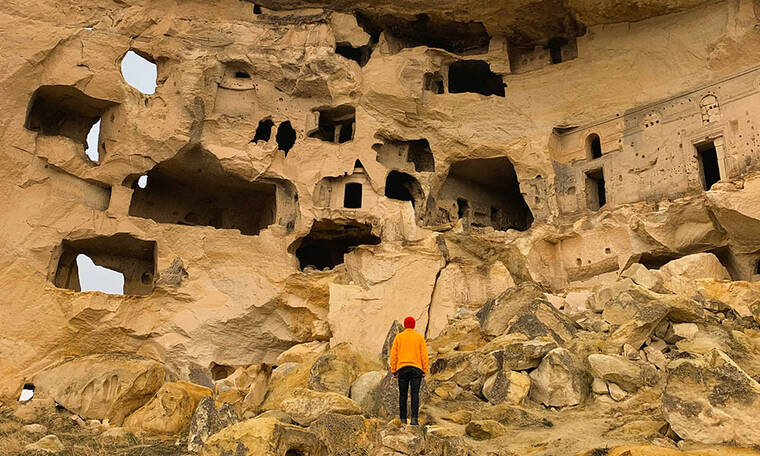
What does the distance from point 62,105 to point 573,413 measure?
15497 mm

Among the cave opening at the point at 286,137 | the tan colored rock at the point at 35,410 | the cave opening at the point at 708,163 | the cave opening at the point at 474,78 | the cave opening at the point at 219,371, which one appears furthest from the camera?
the cave opening at the point at 474,78

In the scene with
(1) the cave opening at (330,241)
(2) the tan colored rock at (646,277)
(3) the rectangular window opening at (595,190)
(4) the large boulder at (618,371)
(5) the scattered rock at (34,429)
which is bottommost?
(5) the scattered rock at (34,429)

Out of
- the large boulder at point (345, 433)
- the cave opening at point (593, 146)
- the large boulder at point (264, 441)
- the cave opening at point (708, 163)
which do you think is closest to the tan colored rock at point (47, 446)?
the large boulder at point (264, 441)

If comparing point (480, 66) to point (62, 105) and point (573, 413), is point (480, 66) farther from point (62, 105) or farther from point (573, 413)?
point (573, 413)

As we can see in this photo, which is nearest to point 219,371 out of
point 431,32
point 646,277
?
point 646,277

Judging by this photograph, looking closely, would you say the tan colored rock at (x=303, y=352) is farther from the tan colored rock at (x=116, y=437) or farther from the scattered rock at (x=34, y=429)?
the scattered rock at (x=34, y=429)

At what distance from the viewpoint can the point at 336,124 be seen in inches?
815

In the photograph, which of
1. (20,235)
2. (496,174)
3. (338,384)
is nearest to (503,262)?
(496,174)

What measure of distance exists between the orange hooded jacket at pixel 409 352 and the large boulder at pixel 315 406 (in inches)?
52.4

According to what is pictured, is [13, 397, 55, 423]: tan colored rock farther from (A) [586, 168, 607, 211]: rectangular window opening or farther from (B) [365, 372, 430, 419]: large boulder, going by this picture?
(A) [586, 168, 607, 211]: rectangular window opening

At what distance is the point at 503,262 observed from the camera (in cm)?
1730

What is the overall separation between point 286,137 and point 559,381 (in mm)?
13830

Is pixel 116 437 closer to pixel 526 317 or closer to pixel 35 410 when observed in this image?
pixel 35 410

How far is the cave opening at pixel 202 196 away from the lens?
62.0 feet
